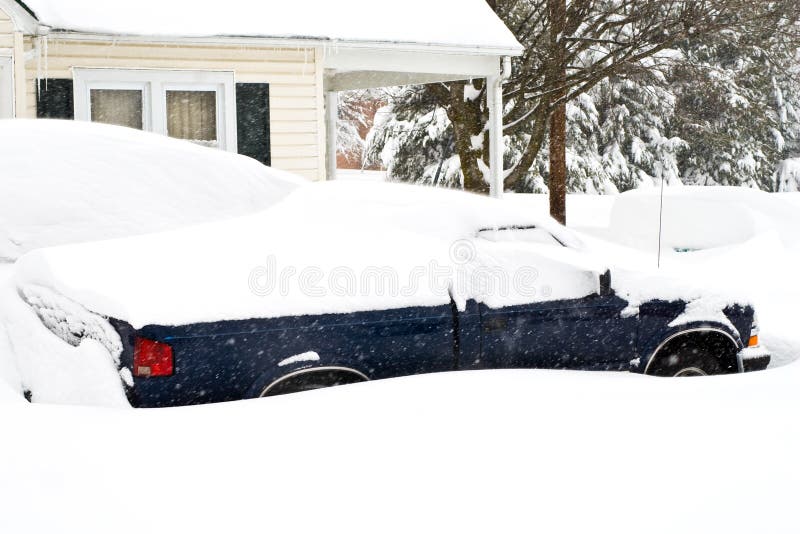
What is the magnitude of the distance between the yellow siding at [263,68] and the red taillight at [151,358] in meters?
7.43

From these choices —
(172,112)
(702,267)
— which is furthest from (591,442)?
(172,112)

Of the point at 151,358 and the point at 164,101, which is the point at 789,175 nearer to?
the point at 164,101

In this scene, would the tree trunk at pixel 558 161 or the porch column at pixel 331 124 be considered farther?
the porch column at pixel 331 124

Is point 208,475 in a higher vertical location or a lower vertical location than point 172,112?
lower

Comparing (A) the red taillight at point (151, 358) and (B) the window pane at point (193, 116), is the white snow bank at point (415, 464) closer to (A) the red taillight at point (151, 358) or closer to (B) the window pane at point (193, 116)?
(A) the red taillight at point (151, 358)

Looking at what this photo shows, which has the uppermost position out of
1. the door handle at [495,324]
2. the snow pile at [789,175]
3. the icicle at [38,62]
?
the icicle at [38,62]

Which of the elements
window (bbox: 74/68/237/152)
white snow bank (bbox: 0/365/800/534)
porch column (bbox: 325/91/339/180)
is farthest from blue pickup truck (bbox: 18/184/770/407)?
porch column (bbox: 325/91/339/180)

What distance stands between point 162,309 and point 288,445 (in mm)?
1090

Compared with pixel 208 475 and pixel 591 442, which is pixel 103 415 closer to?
pixel 208 475

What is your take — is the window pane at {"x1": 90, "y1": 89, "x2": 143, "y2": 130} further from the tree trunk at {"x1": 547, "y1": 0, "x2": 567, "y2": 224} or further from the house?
the tree trunk at {"x1": 547, "y1": 0, "x2": 567, "y2": 224}

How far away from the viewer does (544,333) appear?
4.89 metres

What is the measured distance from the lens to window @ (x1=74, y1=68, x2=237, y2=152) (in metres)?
10.8

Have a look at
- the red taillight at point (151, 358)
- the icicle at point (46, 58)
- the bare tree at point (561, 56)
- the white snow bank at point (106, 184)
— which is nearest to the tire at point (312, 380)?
the red taillight at point (151, 358)

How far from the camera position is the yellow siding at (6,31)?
9477 millimetres
